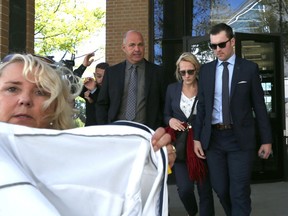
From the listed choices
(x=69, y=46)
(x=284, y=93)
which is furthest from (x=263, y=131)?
(x=69, y=46)

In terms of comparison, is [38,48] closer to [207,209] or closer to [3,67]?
[207,209]

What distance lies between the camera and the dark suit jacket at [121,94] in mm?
5316

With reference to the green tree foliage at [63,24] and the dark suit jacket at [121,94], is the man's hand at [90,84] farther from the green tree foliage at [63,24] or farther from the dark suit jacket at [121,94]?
the green tree foliage at [63,24]

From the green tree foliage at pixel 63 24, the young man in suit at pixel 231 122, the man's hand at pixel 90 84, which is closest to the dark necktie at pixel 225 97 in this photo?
the young man in suit at pixel 231 122

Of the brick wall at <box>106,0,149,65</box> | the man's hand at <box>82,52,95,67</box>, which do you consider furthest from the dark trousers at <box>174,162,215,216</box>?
the brick wall at <box>106,0,149,65</box>

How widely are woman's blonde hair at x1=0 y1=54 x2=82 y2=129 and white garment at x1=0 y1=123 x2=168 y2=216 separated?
0.62m

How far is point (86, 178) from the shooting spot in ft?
5.10

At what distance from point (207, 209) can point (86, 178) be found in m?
4.16

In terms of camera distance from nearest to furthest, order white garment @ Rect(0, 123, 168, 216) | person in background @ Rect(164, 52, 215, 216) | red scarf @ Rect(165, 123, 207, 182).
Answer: white garment @ Rect(0, 123, 168, 216), red scarf @ Rect(165, 123, 207, 182), person in background @ Rect(164, 52, 215, 216)

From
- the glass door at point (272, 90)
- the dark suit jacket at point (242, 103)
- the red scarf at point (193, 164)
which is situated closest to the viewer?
the dark suit jacket at point (242, 103)

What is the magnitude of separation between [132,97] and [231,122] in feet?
3.79

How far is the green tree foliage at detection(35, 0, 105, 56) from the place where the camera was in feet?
→ 80.5

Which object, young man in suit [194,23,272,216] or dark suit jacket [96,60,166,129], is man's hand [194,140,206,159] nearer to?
young man in suit [194,23,272,216]

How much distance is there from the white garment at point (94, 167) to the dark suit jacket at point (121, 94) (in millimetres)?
3643
